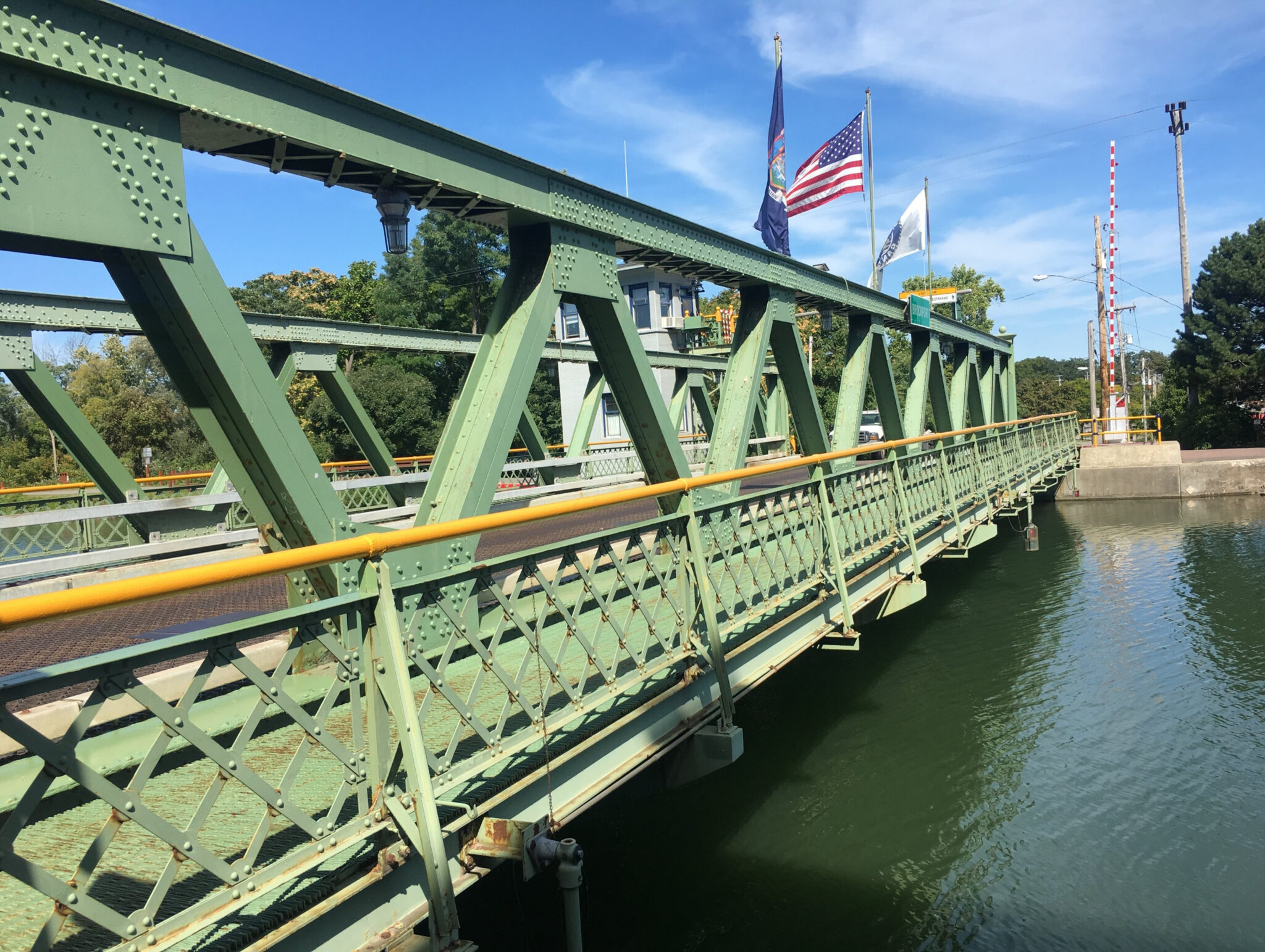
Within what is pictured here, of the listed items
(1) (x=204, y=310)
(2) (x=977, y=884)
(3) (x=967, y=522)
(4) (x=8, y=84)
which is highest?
(4) (x=8, y=84)

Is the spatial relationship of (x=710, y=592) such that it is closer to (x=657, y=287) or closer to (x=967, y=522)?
(x=967, y=522)

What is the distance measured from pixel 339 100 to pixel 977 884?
21.6ft

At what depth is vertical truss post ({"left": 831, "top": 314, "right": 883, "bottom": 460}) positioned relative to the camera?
11273mm

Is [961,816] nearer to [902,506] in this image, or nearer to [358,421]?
[902,506]

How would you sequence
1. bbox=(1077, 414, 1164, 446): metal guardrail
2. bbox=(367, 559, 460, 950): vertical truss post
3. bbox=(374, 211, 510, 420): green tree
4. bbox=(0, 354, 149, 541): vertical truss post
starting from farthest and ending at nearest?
bbox=(374, 211, 510, 420): green tree
bbox=(1077, 414, 1164, 446): metal guardrail
bbox=(0, 354, 149, 541): vertical truss post
bbox=(367, 559, 460, 950): vertical truss post

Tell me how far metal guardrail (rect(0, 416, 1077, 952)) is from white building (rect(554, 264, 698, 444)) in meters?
33.7

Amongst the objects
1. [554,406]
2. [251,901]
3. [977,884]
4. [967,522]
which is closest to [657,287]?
[554,406]

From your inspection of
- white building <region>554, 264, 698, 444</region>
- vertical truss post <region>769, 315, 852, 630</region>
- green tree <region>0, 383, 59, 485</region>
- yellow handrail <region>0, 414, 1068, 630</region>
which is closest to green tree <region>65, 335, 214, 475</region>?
green tree <region>0, 383, 59, 485</region>

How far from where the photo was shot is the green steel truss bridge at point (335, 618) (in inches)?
99.3

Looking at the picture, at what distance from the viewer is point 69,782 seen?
380 centimetres

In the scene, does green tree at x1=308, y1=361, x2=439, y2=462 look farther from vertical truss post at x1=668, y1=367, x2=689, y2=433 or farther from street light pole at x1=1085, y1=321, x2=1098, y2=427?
street light pole at x1=1085, y1=321, x2=1098, y2=427

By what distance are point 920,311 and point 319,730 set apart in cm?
1344

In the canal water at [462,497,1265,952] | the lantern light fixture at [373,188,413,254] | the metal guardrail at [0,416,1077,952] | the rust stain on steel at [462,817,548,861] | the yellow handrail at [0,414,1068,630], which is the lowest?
the canal water at [462,497,1265,952]

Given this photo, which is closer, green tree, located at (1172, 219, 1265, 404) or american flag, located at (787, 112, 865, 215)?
american flag, located at (787, 112, 865, 215)
